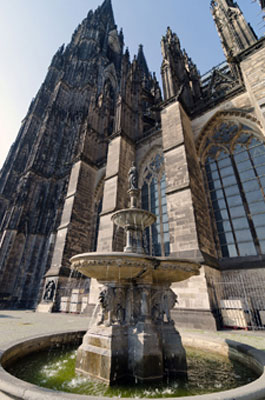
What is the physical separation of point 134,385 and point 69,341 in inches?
75.7

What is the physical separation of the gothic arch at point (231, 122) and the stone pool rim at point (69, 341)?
28.5 ft

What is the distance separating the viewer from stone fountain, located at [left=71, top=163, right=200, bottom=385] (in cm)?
266

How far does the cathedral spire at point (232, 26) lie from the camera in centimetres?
875

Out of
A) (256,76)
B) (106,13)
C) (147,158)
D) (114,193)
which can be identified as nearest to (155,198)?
(114,193)

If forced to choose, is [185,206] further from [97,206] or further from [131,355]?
[97,206]

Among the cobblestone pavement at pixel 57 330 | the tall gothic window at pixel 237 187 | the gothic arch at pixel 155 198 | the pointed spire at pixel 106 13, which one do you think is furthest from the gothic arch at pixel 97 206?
the pointed spire at pixel 106 13

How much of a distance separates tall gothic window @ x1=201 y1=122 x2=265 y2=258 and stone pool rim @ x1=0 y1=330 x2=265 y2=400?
5.30 meters

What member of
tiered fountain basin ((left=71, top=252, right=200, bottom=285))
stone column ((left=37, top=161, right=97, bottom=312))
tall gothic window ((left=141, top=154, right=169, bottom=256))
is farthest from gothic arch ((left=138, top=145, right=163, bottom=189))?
tiered fountain basin ((left=71, top=252, right=200, bottom=285))

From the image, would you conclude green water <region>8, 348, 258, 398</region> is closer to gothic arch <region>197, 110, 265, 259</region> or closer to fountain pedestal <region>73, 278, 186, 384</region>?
fountain pedestal <region>73, 278, 186, 384</region>

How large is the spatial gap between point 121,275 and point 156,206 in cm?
817

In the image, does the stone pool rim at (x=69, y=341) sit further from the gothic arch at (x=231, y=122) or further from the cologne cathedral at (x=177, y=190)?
the gothic arch at (x=231, y=122)

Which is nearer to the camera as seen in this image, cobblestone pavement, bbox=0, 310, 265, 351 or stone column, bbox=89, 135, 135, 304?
cobblestone pavement, bbox=0, 310, 265, 351

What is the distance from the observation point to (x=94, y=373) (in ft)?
8.48

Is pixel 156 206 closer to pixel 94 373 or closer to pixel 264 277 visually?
pixel 264 277
